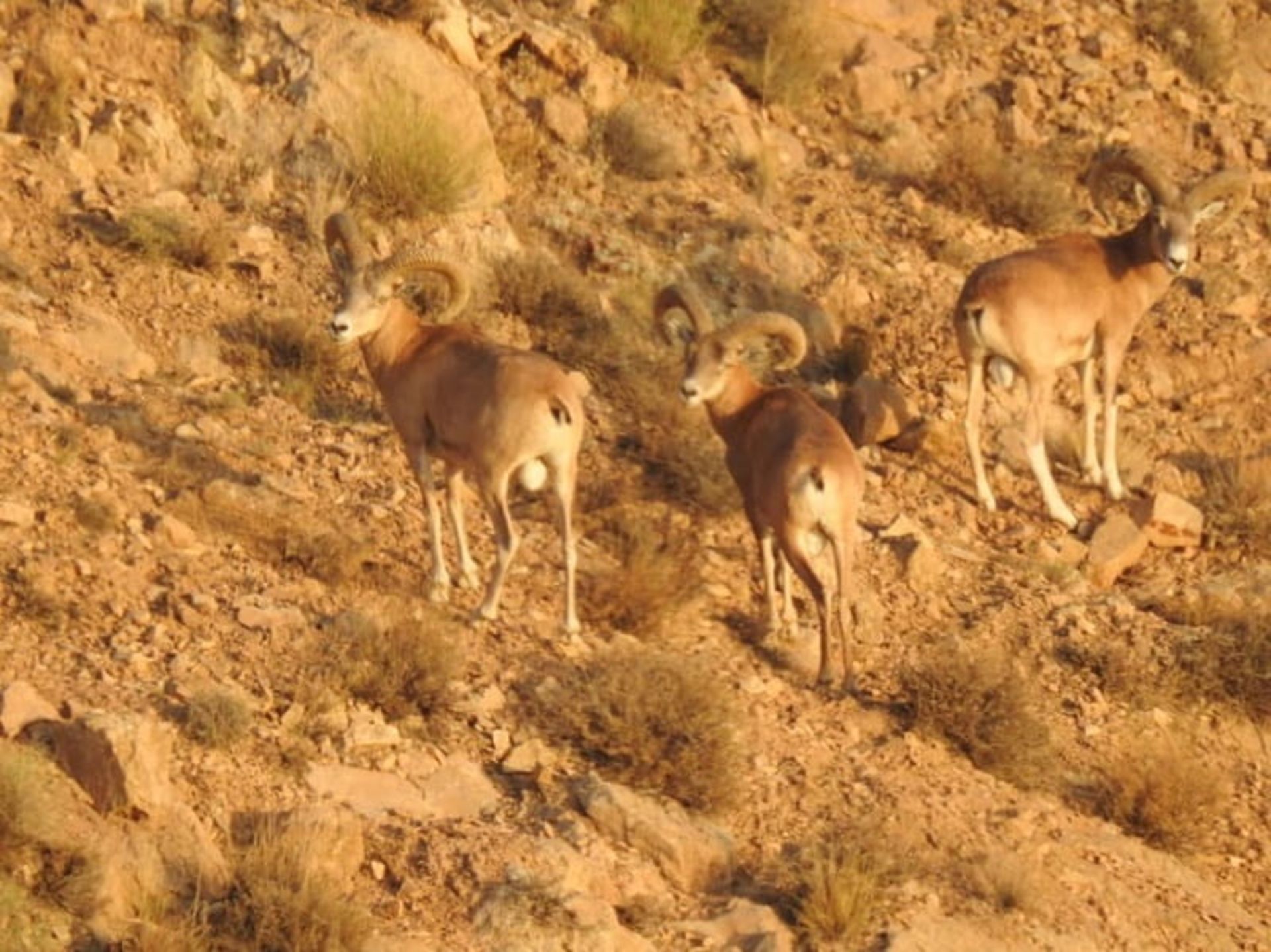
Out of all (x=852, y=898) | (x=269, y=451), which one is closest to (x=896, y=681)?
(x=852, y=898)

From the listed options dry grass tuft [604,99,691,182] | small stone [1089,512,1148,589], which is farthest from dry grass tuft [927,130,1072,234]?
small stone [1089,512,1148,589]

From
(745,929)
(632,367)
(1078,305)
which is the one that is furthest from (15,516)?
(1078,305)

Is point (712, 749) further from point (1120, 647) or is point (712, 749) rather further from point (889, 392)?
point (889, 392)

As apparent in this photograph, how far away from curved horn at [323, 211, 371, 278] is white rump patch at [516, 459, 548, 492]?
2016 mm

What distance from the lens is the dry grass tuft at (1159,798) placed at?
12.3 metres

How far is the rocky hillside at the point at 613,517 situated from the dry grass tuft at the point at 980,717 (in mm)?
27

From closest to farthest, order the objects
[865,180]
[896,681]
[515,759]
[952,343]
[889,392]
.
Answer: [515,759], [896,681], [889,392], [952,343], [865,180]

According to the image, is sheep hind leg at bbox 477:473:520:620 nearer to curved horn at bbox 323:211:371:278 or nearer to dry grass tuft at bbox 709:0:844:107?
curved horn at bbox 323:211:371:278

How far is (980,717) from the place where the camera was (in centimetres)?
1255

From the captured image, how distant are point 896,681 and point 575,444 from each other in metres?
2.45

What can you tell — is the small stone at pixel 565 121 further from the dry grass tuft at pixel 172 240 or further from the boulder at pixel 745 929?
the boulder at pixel 745 929

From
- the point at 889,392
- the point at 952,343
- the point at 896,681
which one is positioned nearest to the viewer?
the point at 896,681

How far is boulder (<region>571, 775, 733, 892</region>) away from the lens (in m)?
10.8

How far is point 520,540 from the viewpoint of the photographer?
546 inches
